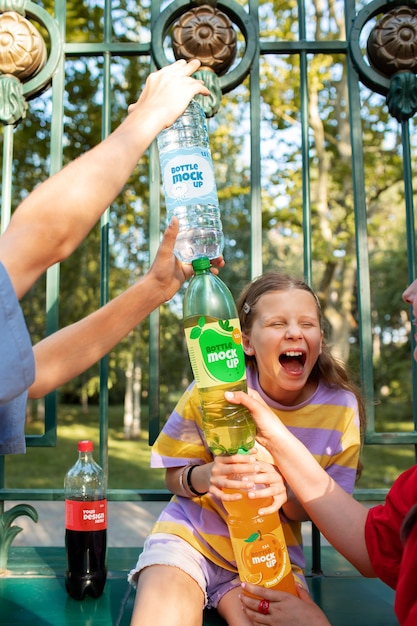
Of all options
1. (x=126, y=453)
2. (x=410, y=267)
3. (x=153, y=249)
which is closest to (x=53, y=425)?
(x=153, y=249)

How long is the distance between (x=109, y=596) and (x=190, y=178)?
4.57ft

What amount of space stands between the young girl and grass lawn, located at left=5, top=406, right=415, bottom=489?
566 cm

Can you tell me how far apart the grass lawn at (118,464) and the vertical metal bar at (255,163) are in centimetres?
569

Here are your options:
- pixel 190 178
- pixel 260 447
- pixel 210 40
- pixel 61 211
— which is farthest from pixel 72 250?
pixel 210 40

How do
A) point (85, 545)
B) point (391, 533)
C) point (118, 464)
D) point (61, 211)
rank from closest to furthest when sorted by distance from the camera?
point (61, 211)
point (391, 533)
point (85, 545)
point (118, 464)

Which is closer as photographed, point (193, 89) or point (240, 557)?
point (193, 89)

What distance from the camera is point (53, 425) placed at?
236cm

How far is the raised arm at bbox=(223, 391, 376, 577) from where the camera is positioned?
167cm

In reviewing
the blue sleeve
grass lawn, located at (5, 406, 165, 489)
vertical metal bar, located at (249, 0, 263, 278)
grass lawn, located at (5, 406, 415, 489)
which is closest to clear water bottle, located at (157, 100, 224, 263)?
vertical metal bar, located at (249, 0, 263, 278)

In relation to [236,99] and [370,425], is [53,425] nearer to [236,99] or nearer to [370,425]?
[370,425]

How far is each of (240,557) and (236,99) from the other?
9876mm

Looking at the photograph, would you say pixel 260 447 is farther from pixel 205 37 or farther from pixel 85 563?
pixel 205 37

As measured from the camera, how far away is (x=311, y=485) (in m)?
1.74

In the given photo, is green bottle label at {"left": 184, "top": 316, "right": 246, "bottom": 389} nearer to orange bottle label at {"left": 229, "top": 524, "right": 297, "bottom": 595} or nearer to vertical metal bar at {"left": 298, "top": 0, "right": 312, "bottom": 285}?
orange bottle label at {"left": 229, "top": 524, "right": 297, "bottom": 595}
